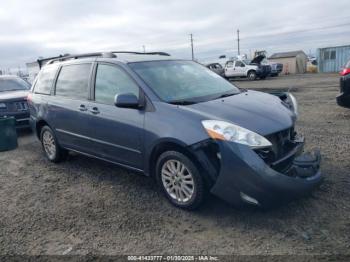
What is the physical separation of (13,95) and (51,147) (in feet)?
A: 11.4

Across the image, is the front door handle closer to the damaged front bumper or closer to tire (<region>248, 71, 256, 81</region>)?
the damaged front bumper

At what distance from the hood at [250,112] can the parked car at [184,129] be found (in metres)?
0.01

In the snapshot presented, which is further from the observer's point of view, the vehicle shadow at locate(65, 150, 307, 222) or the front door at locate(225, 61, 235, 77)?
Result: the front door at locate(225, 61, 235, 77)

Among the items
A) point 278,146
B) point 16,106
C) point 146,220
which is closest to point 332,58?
point 16,106

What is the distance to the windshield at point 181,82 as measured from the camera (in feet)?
13.4

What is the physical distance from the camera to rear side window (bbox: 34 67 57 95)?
572 centimetres

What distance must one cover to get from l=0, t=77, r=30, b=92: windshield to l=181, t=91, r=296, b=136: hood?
7.42 meters

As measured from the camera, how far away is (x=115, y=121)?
13.9 feet

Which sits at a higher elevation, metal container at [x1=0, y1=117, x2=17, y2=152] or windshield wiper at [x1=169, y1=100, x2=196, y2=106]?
windshield wiper at [x1=169, y1=100, x2=196, y2=106]

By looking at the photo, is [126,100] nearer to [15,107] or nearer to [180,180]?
[180,180]

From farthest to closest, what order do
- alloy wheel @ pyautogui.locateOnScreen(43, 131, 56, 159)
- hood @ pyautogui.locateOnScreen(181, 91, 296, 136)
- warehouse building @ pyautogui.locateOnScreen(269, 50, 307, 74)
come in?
1. warehouse building @ pyautogui.locateOnScreen(269, 50, 307, 74)
2. alloy wheel @ pyautogui.locateOnScreen(43, 131, 56, 159)
3. hood @ pyautogui.locateOnScreen(181, 91, 296, 136)

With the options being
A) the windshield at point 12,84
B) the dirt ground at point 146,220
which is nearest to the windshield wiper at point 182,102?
the dirt ground at point 146,220

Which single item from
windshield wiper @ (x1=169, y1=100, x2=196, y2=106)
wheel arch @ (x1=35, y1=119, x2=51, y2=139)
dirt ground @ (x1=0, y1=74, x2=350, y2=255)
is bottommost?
dirt ground @ (x1=0, y1=74, x2=350, y2=255)

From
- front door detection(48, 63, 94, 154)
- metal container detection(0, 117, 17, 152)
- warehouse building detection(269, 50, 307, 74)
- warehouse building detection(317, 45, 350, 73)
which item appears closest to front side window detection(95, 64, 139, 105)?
front door detection(48, 63, 94, 154)
